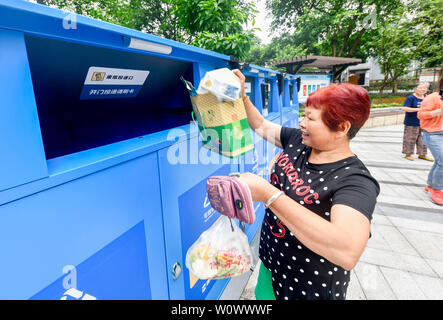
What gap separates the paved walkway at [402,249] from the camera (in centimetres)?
222

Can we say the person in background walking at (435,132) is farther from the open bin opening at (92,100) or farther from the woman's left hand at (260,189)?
the woman's left hand at (260,189)

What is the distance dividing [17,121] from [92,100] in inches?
47.0

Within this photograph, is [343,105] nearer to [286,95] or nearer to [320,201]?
[320,201]

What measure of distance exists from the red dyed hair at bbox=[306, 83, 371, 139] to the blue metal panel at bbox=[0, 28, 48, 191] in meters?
1.10

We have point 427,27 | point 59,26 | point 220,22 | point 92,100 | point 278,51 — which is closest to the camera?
point 59,26

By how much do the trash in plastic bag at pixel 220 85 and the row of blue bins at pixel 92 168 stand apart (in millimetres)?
341

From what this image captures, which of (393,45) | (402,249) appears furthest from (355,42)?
(402,249)

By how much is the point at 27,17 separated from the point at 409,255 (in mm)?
3697

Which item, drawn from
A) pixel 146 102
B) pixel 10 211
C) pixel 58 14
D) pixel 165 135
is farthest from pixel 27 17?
pixel 146 102

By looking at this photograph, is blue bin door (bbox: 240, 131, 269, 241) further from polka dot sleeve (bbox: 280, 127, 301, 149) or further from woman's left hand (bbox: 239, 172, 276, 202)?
woman's left hand (bbox: 239, 172, 276, 202)

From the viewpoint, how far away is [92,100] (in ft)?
5.78

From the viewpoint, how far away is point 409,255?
2.66 meters

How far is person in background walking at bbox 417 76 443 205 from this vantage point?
3.57 meters
